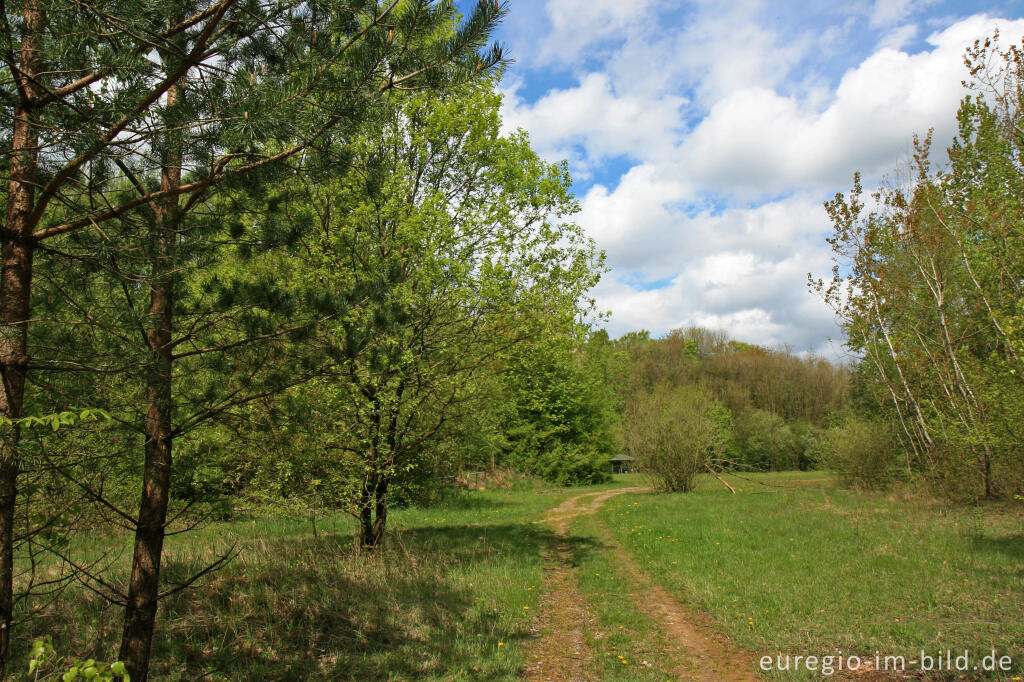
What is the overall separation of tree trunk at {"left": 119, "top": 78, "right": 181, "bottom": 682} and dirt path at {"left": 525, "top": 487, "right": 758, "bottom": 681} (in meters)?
3.14

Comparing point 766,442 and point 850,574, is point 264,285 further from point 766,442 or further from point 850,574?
point 766,442

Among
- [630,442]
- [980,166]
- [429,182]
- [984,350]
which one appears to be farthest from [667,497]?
[429,182]

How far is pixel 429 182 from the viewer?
32.3 feet

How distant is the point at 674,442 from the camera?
21.0 meters

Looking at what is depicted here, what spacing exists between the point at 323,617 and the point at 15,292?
4.47 m

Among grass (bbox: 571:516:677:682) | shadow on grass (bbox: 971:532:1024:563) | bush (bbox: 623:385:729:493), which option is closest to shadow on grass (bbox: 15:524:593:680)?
grass (bbox: 571:516:677:682)

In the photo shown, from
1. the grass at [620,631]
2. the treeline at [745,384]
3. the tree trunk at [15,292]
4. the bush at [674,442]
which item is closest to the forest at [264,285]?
the tree trunk at [15,292]

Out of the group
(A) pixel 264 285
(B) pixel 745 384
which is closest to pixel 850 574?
(A) pixel 264 285

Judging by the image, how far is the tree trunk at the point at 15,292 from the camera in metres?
2.99

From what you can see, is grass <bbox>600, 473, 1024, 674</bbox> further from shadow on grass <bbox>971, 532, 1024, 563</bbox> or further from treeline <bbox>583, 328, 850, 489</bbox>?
treeline <bbox>583, 328, 850, 489</bbox>

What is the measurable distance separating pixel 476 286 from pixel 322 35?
574cm

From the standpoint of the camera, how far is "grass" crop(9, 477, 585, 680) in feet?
17.0

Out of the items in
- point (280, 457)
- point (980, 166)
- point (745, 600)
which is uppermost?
point (980, 166)

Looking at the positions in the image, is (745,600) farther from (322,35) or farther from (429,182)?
(429,182)
